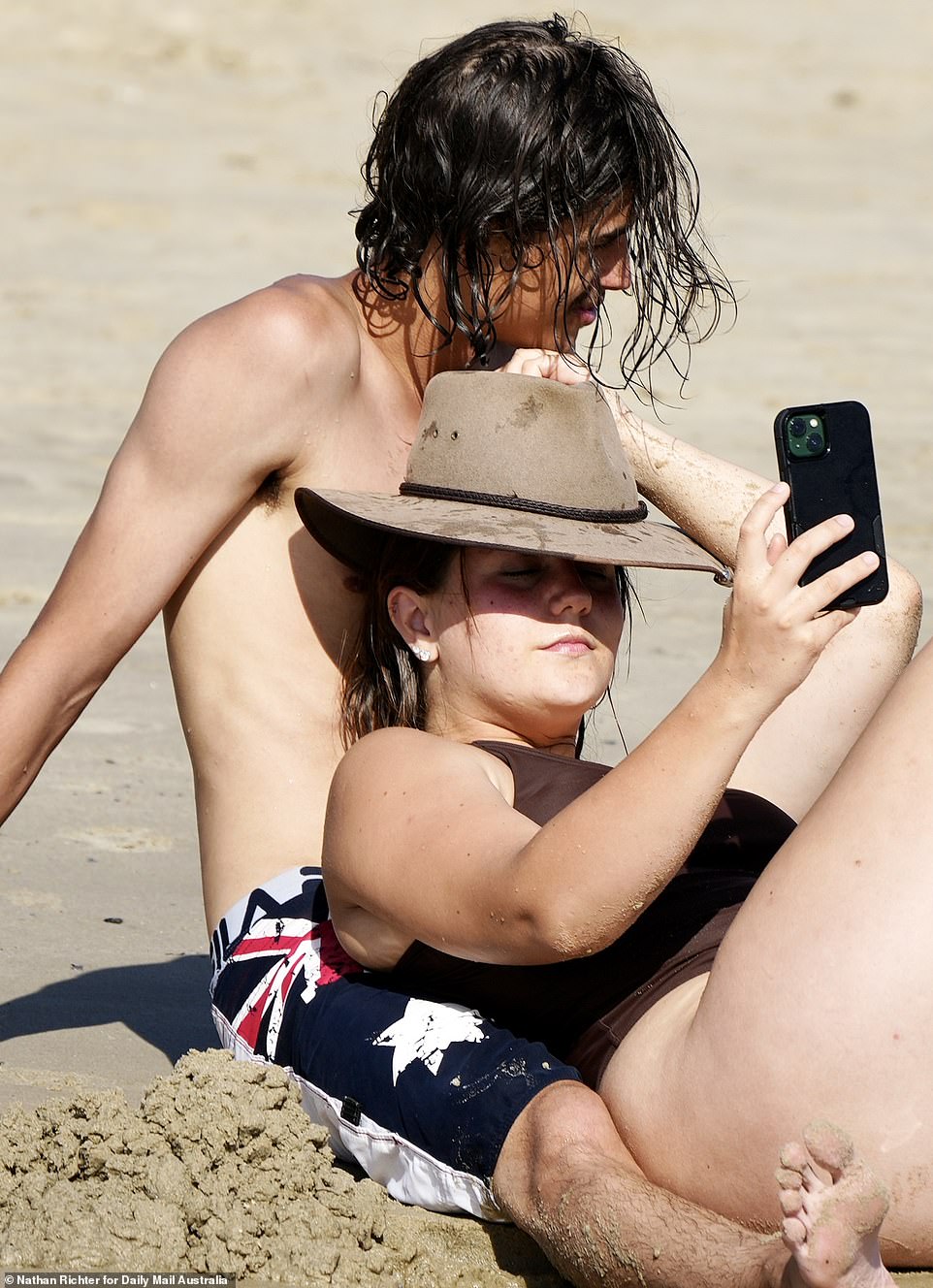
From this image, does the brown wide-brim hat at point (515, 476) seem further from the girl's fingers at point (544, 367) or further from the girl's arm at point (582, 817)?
the girl's arm at point (582, 817)

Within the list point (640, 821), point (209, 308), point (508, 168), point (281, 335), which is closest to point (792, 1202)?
point (640, 821)

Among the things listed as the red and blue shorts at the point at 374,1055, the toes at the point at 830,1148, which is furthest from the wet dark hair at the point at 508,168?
the toes at the point at 830,1148

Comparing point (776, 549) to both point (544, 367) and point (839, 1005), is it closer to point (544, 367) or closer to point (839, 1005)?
point (839, 1005)

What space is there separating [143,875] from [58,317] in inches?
279

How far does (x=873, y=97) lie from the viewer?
1734 centimetres

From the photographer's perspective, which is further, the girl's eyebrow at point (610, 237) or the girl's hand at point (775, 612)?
the girl's eyebrow at point (610, 237)

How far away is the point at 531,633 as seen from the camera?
104 inches

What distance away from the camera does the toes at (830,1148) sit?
1.80m

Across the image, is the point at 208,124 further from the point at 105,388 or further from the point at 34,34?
the point at 105,388

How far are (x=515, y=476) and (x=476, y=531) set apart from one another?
16 cm

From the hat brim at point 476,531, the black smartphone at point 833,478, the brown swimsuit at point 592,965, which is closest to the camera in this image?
the black smartphone at point 833,478

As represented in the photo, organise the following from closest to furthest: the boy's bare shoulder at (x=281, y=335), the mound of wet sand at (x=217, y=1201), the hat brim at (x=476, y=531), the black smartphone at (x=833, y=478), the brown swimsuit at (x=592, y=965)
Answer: the black smartphone at (x=833, y=478) → the mound of wet sand at (x=217, y=1201) → the brown swimsuit at (x=592, y=965) → the hat brim at (x=476, y=531) → the boy's bare shoulder at (x=281, y=335)

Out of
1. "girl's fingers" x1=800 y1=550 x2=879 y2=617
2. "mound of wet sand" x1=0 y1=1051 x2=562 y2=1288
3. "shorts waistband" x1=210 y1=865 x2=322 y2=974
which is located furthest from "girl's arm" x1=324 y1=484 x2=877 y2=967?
"shorts waistband" x1=210 y1=865 x2=322 y2=974

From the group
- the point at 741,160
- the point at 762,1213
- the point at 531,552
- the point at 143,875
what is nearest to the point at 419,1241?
the point at 762,1213
